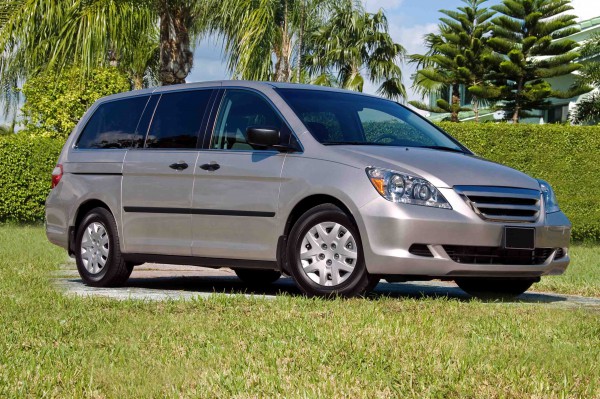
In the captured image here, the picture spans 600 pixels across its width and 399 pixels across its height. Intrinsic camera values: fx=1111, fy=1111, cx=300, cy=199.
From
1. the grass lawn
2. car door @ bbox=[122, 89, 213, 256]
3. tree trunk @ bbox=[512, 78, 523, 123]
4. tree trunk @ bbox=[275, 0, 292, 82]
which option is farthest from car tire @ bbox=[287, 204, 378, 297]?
tree trunk @ bbox=[512, 78, 523, 123]

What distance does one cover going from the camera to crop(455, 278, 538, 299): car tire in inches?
380

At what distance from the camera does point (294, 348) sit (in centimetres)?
579

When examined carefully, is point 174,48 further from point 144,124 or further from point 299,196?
point 299,196

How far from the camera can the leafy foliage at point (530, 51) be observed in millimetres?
38906

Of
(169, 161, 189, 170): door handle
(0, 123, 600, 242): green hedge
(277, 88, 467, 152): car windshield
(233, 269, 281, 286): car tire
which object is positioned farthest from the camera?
(0, 123, 600, 242): green hedge

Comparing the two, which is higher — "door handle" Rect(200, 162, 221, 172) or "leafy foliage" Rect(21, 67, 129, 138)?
"leafy foliage" Rect(21, 67, 129, 138)

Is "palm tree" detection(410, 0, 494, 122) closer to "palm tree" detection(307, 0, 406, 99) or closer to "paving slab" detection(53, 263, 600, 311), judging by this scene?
"palm tree" detection(307, 0, 406, 99)

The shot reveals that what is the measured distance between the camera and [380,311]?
741 centimetres

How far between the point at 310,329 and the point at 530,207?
3020 millimetres

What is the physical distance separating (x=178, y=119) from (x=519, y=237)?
335 centimetres

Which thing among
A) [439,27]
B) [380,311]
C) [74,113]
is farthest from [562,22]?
[380,311]

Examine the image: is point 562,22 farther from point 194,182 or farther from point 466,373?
point 466,373

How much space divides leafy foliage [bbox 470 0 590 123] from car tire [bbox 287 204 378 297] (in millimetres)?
31162

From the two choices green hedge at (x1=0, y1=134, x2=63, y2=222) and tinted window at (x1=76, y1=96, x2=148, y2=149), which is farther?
green hedge at (x1=0, y1=134, x2=63, y2=222)
